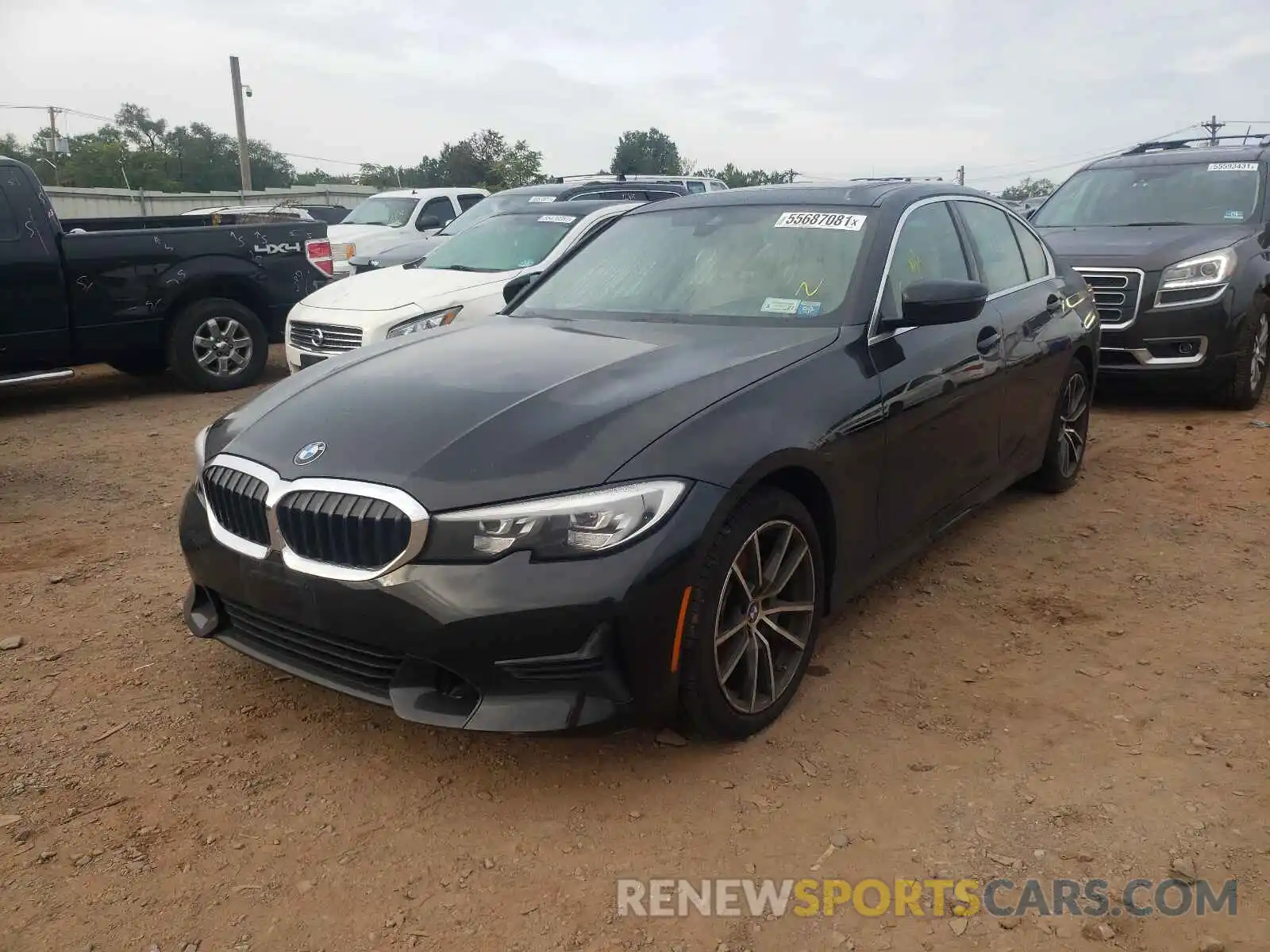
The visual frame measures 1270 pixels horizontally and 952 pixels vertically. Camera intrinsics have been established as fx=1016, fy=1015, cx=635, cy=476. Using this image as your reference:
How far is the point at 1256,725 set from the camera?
10.3 feet

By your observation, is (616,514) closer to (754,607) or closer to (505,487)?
(505,487)

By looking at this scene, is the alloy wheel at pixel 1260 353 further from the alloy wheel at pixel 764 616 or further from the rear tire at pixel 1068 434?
the alloy wheel at pixel 764 616

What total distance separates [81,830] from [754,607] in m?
1.92

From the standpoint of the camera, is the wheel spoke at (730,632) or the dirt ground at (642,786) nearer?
the dirt ground at (642,786)

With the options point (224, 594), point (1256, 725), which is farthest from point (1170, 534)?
point (224, 594)

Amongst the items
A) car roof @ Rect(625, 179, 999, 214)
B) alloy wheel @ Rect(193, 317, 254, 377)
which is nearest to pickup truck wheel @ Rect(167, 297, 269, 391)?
alloy wheel @ Rect(193, 317, 254, 377)

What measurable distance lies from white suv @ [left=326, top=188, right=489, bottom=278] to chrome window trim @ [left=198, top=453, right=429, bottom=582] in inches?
474

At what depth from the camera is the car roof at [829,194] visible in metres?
4.04

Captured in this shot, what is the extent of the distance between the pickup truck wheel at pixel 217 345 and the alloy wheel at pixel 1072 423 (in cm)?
663

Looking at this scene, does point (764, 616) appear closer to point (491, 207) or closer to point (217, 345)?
point (217, 345)

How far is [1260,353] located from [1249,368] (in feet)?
0.81

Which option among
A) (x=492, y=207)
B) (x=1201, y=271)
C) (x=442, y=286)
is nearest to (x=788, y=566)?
(x=442, y=286)

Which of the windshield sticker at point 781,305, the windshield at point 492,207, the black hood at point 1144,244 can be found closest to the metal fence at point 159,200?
the windshield at point 492,207

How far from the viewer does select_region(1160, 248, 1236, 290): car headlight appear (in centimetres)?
715
